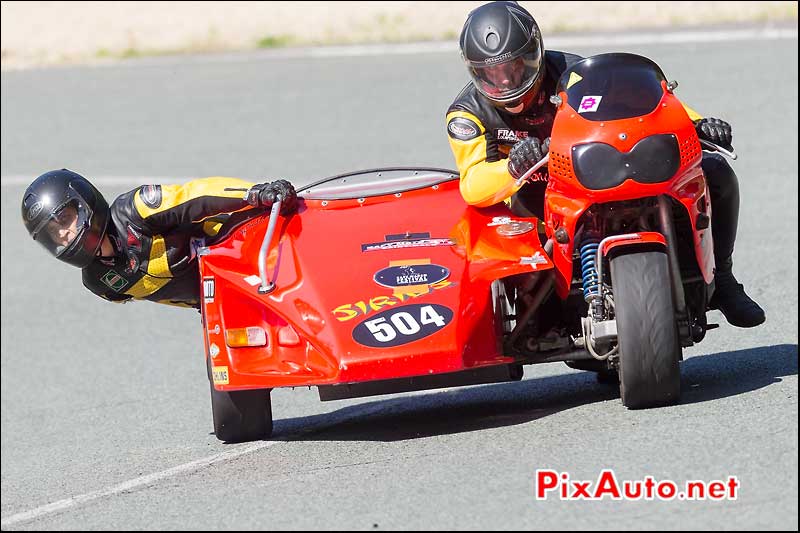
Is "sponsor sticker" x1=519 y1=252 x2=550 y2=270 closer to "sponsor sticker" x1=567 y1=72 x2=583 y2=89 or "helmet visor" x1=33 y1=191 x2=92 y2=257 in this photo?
"sponsor sticker" x1=567 y1=72 x2=583 y2=89

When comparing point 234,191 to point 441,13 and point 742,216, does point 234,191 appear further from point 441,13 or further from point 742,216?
point 441,13

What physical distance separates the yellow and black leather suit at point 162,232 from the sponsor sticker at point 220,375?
3.03 feet

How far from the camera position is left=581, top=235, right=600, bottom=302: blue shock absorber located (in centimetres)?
655

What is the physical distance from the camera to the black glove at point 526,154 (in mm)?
6785

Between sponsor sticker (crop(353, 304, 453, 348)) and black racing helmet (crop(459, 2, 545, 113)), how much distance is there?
1267 millimetres

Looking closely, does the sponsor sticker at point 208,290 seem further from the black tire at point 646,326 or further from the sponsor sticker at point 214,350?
the black tire at point 646,326

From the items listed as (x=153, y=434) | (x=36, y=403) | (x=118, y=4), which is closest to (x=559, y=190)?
(x=153, y=434)

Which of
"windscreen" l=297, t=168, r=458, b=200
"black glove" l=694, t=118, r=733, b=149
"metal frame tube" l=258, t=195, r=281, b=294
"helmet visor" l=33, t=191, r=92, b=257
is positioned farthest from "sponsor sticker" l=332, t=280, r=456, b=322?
"helmet visor" l=33, t=191, r=92, b=257

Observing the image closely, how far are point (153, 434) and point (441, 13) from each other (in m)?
15.2

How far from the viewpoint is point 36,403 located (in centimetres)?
1083

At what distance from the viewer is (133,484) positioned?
659 centimetres

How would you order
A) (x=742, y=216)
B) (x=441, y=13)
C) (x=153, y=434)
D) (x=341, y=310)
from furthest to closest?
1. (x=441, y=13)
2. (x=742, y=216)
3. (x=153, y=434)
4. (x=341, y=310)

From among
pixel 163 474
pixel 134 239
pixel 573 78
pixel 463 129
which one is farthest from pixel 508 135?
pixel 163 474

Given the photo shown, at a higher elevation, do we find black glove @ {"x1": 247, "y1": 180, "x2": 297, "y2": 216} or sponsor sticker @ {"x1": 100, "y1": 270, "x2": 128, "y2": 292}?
black glove @ {"x1": 247, "y1": 180, "x2": 297, "y2": 216}
